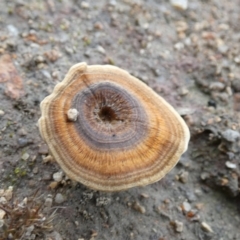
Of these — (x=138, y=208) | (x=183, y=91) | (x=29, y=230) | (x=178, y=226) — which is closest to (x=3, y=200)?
(x=29, y=230)

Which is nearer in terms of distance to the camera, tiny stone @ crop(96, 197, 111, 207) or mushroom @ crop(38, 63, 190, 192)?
mushroom @ crop(38, 63, 190, 192)

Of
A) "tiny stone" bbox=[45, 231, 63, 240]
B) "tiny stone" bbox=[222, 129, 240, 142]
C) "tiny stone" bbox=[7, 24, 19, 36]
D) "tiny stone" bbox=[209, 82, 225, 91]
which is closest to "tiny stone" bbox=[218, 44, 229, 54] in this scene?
"tiny stone" bbox=[209, 82, 225, 91]

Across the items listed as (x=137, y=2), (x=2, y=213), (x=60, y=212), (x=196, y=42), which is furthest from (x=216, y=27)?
(x=2, y=213)

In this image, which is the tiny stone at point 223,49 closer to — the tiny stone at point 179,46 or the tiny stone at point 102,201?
the tiny stone at point 179,46

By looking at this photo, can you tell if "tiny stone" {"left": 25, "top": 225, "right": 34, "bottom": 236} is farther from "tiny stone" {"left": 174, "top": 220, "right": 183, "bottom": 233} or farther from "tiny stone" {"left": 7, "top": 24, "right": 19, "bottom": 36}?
"tiny stone" {"left": 7, "top": 24, "right": 19, "bottom": 36}

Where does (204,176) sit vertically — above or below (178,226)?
above

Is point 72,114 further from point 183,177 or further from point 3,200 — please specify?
point 183,177
